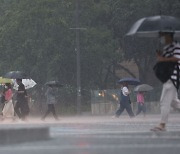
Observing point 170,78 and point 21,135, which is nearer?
point 21,135

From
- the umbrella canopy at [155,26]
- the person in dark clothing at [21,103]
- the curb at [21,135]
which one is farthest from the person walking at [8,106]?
the curb at [21,135]

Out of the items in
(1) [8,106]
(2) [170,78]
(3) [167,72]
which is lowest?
(1) [8,106]

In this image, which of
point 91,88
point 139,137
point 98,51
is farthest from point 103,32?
point 139,137

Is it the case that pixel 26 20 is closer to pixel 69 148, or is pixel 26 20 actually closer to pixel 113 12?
pixel 113 12

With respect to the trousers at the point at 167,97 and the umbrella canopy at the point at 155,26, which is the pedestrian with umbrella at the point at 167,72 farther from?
the umbrella canopy at the point at 155,26

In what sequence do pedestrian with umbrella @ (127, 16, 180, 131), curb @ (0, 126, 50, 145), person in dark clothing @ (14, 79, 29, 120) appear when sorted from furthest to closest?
person in dark clothing @ (14, 79, 29, 120), pedestrian with umbrella @ (127, 16, 180, 131), curb @ (0, 126, 50, 145)

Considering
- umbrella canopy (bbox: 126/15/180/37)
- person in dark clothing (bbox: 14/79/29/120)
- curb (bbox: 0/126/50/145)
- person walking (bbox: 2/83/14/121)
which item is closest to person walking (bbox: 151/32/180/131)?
umbrella canopy (bbox: 126/15/180/37)

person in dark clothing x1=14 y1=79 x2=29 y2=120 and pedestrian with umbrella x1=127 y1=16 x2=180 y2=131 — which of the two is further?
Result: person in dark clothing x1=14 y1=79 x2=29 y2=120

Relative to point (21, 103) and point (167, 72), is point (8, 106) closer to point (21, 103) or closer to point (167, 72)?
point (21, 103)

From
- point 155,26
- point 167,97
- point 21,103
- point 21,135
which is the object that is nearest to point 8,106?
point 21,103

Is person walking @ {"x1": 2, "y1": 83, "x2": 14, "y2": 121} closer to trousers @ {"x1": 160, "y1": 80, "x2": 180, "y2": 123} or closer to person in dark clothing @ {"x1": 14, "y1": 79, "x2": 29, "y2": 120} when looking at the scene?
person in dark clothing @ {"x1": 14, "y1": 79, "x2": 29, "y2": 120}

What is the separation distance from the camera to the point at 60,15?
151 ft

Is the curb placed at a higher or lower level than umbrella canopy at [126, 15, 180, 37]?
lower

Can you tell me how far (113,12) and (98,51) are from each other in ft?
11.2
